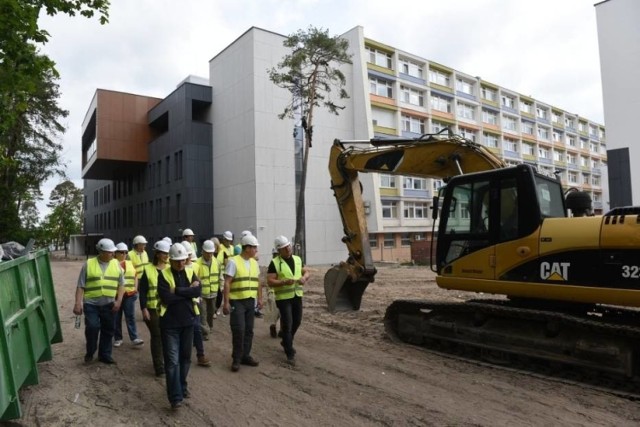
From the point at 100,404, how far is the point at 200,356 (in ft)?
5.65

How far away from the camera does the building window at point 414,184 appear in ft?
136

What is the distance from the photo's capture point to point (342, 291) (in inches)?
369

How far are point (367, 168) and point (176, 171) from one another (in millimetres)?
30922

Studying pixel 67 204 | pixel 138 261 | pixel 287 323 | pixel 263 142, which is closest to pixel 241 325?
pixel 287 323

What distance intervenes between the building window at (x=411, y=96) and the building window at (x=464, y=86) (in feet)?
21.8

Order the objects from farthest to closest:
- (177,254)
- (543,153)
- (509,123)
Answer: (543,153), (509,123), (177,254)

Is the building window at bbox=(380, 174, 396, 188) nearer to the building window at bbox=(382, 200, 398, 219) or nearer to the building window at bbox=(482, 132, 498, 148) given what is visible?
the building window at bbox=(382, 200, 398, 219)

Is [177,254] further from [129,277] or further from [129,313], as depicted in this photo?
[129,313]

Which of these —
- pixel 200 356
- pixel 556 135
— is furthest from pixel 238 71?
pixel 556 135

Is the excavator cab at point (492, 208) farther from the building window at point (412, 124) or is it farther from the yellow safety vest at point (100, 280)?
the building window at point (412, 124)

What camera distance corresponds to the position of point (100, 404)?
5777mm

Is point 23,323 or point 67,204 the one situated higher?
point 67,204

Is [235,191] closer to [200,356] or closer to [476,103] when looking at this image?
[200,356]

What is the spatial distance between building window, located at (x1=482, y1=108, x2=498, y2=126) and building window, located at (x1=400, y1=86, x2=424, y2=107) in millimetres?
11129
